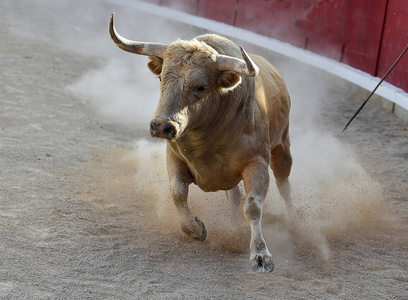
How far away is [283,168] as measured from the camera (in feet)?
14.7

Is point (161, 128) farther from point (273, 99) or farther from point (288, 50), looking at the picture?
point (288, 50)

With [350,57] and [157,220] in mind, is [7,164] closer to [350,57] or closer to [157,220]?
[157,220]

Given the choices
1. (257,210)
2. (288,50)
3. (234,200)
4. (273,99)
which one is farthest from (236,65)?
(288,50)

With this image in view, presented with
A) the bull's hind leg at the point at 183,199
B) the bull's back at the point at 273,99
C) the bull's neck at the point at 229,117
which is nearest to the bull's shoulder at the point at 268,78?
the bull's back at the point at 273,99

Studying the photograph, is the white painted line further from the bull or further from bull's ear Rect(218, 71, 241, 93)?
bull's ear Rect(218, 71, 241, 93)

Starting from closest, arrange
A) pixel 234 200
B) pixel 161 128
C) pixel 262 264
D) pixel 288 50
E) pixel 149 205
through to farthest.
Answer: pixel 161 128 < pixel 262 264 < pixel 234 200 < pixel 149 205 < pixel 288 50

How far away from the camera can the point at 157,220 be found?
4.14m

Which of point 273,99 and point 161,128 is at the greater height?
point 161,128

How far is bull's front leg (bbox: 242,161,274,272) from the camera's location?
10.6 ft

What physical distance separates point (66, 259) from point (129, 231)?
58cm

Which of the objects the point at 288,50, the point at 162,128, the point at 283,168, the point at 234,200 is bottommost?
the point at 288,50

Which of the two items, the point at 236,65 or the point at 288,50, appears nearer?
the point at 236,65

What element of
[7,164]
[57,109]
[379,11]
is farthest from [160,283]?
[379,11]

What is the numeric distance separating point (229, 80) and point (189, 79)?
0.21 metres
